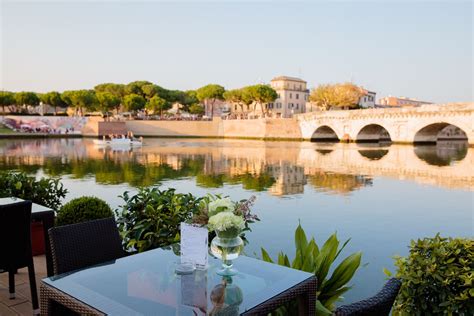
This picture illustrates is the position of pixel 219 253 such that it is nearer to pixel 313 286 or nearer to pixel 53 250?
pixel 313 286

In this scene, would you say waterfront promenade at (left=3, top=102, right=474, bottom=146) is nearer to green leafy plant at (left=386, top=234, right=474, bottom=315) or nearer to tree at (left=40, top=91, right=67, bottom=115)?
tree at (left=40, top=91, right=67, bottom=115)

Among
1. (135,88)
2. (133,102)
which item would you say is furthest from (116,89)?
(133,102)

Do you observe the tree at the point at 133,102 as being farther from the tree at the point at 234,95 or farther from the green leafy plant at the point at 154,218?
the green leafy plant at the point at 154,218

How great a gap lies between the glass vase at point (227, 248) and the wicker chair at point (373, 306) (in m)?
0.85

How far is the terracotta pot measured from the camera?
4.73 meters

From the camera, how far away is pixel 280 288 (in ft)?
7.12

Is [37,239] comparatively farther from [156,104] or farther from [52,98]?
[52,98]

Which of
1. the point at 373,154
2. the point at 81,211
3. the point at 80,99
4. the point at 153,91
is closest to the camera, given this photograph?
the point at 81,211

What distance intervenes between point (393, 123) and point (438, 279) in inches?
1696

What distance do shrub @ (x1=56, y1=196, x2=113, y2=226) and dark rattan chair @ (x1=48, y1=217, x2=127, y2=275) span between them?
1683mm

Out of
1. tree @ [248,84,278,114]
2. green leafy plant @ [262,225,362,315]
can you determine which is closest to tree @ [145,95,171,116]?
tree @ [248,84,278,114]

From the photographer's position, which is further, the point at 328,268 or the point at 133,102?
the point at 133,102

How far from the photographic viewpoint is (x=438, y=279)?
2.44 metres

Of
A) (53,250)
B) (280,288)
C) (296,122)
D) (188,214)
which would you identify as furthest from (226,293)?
(296,122)
